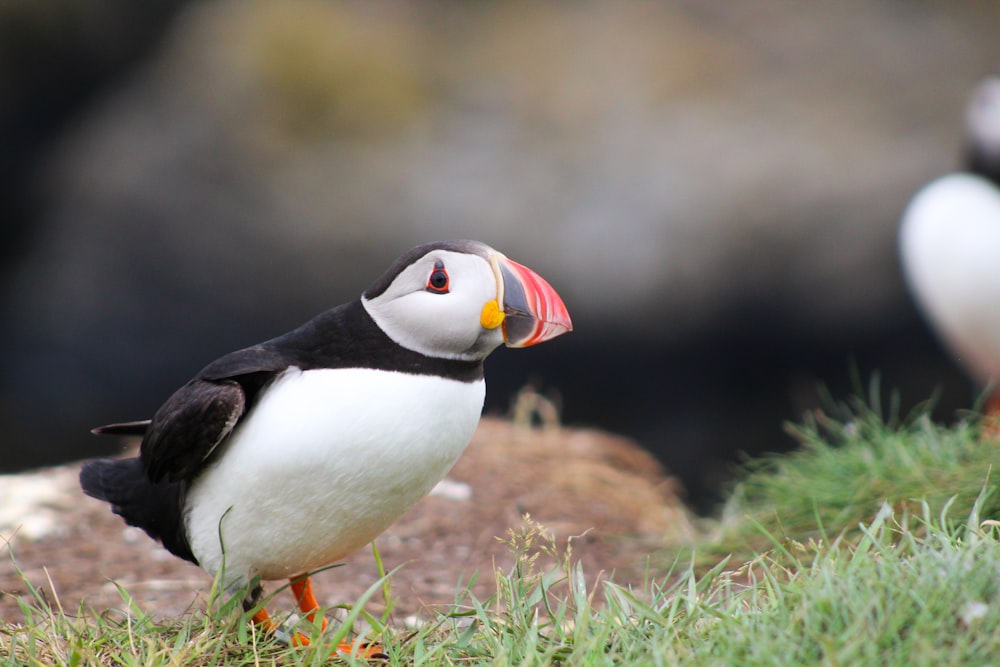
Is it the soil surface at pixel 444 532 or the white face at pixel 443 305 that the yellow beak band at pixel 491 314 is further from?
the soil surface at pixel 444 532

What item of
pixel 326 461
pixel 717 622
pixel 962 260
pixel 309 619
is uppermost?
pixel 326 461

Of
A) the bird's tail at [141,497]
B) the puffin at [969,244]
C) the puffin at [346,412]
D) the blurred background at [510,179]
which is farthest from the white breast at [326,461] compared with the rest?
the blurred background at [510,179]

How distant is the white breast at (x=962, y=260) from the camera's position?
5520 millimetres

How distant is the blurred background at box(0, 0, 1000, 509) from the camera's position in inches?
412

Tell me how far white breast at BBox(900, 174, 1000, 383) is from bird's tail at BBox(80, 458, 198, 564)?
419 centimetres

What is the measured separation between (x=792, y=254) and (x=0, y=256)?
8.21 meters

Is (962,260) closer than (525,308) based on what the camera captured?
No

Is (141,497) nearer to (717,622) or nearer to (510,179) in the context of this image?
(717,622)

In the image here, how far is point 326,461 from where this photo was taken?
2.58m

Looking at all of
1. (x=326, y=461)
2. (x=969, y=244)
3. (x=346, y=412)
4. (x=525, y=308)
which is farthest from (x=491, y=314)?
(x=969, y=244)

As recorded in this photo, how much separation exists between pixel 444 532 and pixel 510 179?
6941 millimetres

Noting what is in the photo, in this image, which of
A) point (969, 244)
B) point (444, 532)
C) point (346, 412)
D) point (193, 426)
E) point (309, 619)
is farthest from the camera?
point (969, 244)

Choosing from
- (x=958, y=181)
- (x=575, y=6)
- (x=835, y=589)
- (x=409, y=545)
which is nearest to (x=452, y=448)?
(x=835, y=589)

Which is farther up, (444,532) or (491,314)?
(491,314)
